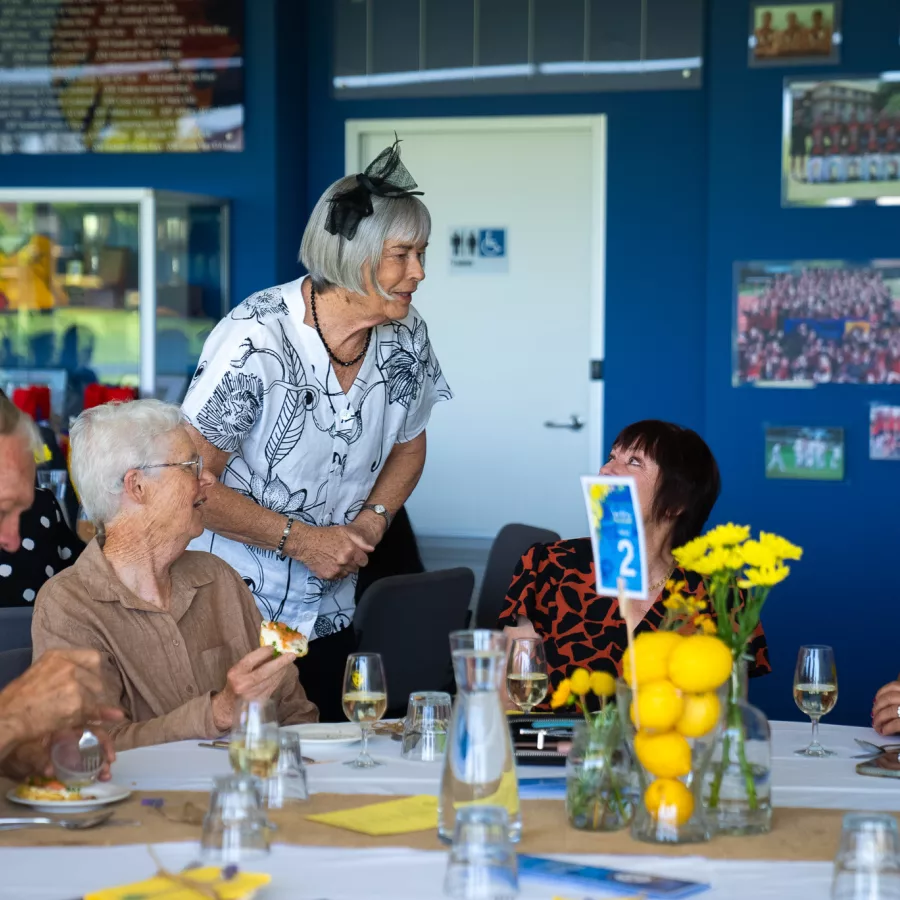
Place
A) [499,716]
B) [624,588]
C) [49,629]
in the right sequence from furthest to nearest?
[49,629] < [624,588] < [499,716]

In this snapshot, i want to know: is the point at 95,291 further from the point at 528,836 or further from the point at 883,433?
the point at 528,836

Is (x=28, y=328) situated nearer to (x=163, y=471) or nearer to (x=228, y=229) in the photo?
(x=228, y=229)

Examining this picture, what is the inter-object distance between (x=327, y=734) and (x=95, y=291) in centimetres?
375

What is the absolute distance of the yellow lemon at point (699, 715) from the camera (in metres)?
1.79

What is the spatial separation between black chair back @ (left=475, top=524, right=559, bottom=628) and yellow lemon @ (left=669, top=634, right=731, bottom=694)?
8.53 ft

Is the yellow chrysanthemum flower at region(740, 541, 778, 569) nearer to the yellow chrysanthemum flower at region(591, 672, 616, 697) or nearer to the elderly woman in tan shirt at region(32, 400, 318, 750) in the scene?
the yellow chrysanthemum flower at region(591, 672, 616, 697)

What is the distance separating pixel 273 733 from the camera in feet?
6.38

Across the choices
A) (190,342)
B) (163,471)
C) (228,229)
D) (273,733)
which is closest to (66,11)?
(228,229)

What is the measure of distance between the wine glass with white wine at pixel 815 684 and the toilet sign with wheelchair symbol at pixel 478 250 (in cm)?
397

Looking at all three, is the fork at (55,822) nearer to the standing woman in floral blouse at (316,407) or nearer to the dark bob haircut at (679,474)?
the standing woman in floral blouse at (316,407)

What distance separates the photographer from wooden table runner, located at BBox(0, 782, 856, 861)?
1798 millimetres

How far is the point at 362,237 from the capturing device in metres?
3.21

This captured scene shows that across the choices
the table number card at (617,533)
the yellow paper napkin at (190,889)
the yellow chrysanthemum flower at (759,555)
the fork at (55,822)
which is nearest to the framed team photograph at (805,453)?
the table number card at (617,533)

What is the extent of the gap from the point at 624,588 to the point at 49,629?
1.10m
